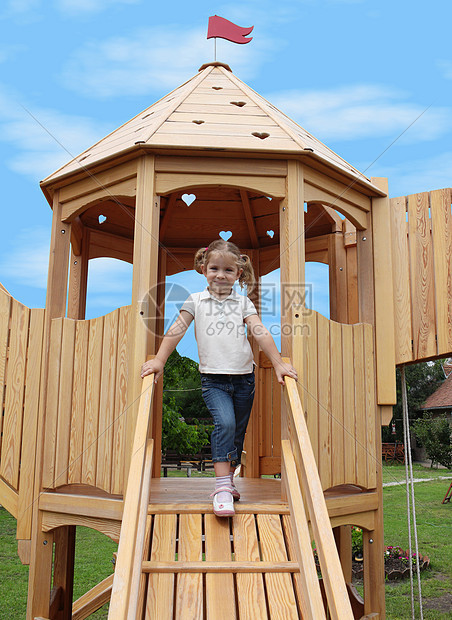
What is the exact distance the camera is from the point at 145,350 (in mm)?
4410

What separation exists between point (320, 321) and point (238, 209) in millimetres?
2942

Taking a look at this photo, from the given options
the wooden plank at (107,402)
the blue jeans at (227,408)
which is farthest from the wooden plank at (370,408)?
the wooden plank at (107,402)

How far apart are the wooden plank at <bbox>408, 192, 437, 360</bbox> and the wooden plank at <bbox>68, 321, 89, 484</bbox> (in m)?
3.16

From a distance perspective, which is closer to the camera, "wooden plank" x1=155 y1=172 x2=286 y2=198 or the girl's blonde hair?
the girl's blonde hair

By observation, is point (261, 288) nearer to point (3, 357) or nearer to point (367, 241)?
point (367, 241)

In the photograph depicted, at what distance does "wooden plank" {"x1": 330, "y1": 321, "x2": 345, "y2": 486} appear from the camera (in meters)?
4.81

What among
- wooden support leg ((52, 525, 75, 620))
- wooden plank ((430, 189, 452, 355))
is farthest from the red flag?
wooden support leg ((52, 525, 75, 620))

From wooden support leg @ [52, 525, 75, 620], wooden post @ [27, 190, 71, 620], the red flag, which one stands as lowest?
wooden support leg @ [52, 525, 75, 620]

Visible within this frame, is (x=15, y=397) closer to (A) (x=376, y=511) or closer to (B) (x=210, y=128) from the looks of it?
(B) (x=210, y=128)

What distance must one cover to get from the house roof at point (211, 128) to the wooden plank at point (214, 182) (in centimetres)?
22

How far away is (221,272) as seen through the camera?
4.35 m

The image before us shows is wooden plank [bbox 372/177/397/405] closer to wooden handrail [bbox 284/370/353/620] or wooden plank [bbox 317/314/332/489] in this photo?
wooden plank [bbox 317/314/332/489]

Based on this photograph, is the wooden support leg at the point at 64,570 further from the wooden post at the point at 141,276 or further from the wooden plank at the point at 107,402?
the wooden post at the point at 141,276

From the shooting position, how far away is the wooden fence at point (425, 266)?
18.7ft
